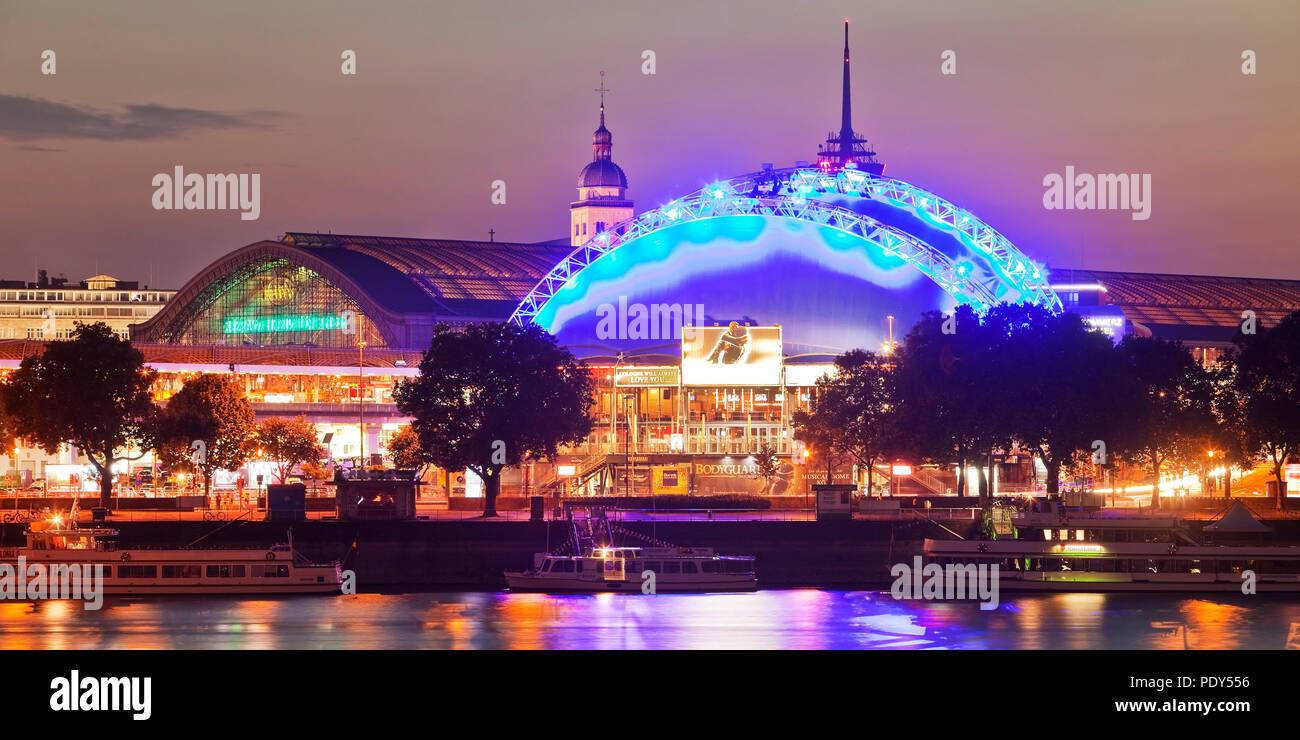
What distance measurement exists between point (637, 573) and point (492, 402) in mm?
29788

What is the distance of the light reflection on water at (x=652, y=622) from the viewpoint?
8212 centimetres

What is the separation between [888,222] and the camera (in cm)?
15288

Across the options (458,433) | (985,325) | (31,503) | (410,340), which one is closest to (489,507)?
(458,433)

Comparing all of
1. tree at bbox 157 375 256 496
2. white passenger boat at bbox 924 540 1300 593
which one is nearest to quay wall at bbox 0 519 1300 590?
white passenger boat at bbox 924 540 1300 593

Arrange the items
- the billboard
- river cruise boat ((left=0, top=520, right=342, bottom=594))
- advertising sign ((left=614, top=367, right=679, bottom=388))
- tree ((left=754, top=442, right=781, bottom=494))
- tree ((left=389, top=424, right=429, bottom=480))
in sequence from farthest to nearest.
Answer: advertising sign ((left=614, top=367, right=679, bottom=388)) < the billboard < tree ((left=754, top=442, right=781, bottom=494)) < tree ((left=389, top=424, right=429, bottom=480)) < river cruise boat ((left=0, top=520, right=342, bottom=594))

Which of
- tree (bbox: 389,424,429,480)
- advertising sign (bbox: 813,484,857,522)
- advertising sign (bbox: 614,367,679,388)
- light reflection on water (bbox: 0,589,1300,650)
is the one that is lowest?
light reflection on water (bbox: 0,589,1300,650)

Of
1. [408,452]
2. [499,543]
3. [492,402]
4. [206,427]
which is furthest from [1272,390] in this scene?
[206,427]

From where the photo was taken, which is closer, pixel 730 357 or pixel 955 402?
pixel 955 402

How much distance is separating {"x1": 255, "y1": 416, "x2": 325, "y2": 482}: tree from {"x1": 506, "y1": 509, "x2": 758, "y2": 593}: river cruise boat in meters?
47.8

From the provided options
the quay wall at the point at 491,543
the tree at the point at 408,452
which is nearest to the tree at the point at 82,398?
the tree at the point at 408,452

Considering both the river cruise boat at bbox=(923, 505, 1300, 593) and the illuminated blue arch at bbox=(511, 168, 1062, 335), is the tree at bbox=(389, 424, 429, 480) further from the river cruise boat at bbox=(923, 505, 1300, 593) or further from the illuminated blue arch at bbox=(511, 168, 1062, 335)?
the river cruise boat at bbox=(923, 505, 1300, 593)

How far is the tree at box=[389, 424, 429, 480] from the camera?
125312 mm

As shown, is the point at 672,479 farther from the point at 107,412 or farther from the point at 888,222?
the point at 107,412
